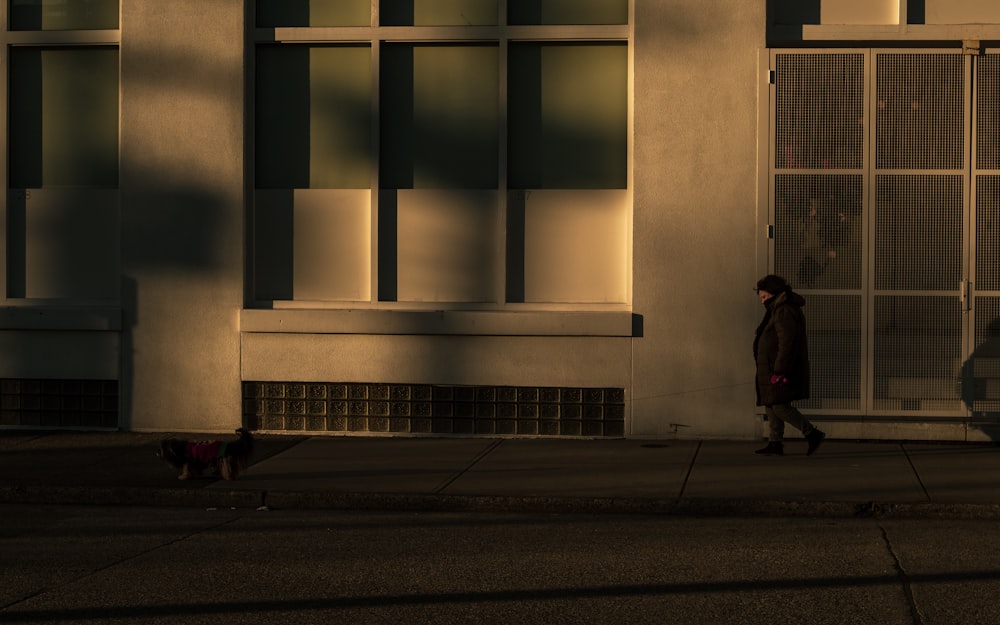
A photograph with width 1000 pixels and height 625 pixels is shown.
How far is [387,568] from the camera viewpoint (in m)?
7.95

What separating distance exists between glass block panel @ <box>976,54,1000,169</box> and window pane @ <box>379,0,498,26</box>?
4.68 m

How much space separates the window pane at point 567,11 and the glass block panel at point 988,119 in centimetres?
342

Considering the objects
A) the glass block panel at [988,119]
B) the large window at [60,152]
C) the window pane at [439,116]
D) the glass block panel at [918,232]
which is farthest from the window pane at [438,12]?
the glass block panel at [988,119]

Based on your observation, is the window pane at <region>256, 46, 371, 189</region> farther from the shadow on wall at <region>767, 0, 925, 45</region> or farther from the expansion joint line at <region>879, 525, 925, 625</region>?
the expansion joint line at <region>879, 525, 925, 625</region>

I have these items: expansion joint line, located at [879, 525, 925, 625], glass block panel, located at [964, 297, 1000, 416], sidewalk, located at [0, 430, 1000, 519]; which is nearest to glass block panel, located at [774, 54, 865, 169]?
glass block panel, located at [964, 297, 1000, 416]

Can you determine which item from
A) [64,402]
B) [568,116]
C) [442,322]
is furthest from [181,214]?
[568,116]

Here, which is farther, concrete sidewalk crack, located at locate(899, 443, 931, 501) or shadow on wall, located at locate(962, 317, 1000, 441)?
shadow on wall, located at locate(962, 317, 1000, 441)

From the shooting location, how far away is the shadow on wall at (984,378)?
13.0m

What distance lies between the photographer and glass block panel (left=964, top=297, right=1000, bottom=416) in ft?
42.7

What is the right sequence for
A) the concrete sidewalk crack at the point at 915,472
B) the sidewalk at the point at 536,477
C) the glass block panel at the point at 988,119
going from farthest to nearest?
the glass block panel at the point at 988,119
the concrete sidewalk crack at the point at 915,472
the sidewalk at the point at 536,477

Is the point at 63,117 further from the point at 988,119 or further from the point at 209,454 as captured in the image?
the point at 988,119

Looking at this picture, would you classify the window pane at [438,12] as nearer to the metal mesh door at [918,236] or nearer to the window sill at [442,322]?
the window sill at [442,322]

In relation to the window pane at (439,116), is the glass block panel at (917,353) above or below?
below

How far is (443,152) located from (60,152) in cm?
399
